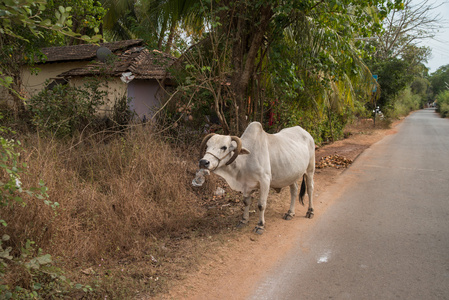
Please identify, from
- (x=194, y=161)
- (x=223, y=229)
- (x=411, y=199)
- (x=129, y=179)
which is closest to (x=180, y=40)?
(x=194, y=161)

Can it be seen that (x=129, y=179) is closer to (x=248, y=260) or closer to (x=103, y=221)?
(x=103, y=221)

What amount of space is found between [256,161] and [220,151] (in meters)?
0.63

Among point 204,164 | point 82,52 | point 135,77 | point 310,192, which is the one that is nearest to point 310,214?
point 310,192

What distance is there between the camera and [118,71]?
10836 mm

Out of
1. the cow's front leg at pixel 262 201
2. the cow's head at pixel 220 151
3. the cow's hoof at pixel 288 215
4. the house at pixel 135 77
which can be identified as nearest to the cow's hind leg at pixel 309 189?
the cow's hoof at pixel 288 215

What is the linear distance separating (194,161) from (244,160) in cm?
220

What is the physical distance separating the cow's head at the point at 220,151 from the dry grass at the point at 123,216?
1.05 meters

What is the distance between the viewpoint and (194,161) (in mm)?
6996

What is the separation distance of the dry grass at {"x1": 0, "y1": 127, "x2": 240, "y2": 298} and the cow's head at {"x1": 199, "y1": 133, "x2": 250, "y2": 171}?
41.2 inches

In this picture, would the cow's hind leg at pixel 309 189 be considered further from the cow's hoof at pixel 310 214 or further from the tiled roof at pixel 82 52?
the tiled roof at pixel 82 52

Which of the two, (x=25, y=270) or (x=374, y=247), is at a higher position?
(x=25, y=270)

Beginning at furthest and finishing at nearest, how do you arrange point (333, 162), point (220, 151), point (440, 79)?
1. point (440, 79)
2. point (333, 162)
3. point (220, 151)

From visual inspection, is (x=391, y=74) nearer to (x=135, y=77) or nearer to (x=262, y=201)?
(x=135, y=77)

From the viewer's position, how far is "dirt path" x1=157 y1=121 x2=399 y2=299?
142 inches
